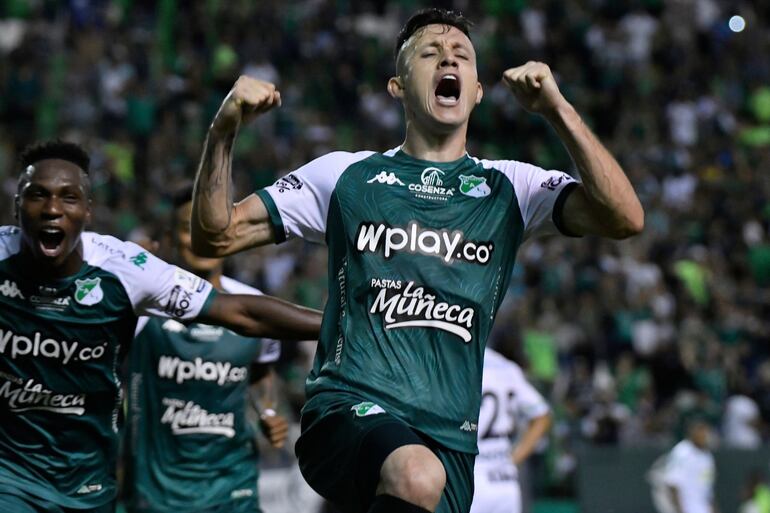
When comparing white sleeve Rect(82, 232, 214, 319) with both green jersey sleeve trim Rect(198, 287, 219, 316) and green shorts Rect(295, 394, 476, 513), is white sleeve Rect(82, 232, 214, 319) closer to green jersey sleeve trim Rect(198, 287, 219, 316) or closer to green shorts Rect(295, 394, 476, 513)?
green jersey sleeve trim Rect(198, 287, 219, 316)

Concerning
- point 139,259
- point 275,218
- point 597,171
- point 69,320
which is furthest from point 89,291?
point 597,171

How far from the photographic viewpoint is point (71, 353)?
5.85 m

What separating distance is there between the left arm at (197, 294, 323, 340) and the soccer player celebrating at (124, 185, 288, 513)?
1.41 m

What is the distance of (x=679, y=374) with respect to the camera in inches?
684

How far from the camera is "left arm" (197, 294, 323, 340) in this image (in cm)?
591

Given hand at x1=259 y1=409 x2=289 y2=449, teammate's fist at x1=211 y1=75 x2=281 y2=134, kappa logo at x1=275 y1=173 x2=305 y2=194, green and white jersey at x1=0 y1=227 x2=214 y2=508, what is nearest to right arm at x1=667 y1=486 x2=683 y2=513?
hand at x1=259 y1=409 x2=289 y2=449

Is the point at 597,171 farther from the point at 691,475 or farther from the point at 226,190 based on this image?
the point at 691,475

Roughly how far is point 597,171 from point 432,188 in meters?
0.69

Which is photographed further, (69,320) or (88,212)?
(88,212)

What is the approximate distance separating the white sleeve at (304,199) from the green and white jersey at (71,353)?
890 mm

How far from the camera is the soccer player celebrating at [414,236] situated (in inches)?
191

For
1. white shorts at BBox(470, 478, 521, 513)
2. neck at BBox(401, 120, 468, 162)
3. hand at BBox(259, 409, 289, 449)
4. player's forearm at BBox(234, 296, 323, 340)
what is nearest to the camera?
neck at BBox(401, 120, 468, 162)

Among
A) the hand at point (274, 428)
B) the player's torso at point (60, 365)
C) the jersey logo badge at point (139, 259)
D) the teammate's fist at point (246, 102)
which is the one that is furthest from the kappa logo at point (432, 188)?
the hand at point (274, 428)

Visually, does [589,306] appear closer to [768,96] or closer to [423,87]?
[768,96]
